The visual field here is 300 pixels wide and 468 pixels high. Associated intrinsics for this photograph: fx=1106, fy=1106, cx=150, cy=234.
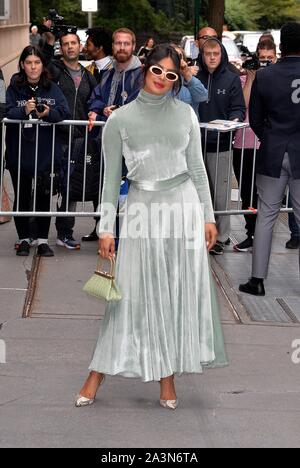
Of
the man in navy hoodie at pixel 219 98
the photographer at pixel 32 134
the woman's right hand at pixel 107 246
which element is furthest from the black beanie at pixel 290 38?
the woman's right hand at pixel 107 246

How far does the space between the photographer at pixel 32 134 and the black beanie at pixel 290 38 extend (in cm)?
208

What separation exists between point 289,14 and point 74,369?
63.4 meters

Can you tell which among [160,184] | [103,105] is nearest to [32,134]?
[103,105]

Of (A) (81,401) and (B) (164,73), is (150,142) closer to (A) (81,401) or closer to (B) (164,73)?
(B) (164,73)

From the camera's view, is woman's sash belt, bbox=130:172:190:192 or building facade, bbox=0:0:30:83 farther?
building facade, bbox=0:0:30:83

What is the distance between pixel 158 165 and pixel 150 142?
0.41 feet

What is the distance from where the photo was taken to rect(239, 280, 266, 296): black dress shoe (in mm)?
8320

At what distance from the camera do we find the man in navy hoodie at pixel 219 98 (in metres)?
9.41

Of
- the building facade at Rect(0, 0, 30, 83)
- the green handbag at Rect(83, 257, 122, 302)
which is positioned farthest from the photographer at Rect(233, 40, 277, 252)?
the building facade at Rect(0, 0, 30, 83)

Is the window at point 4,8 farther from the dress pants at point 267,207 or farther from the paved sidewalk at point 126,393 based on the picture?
the paved sidewalk at point 126,393

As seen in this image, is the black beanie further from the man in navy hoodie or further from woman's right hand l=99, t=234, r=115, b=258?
woman's right hand l=99, t=234, r=115, b=258

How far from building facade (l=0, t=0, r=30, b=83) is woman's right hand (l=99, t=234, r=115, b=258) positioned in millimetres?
11091

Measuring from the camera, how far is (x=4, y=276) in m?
8.55
